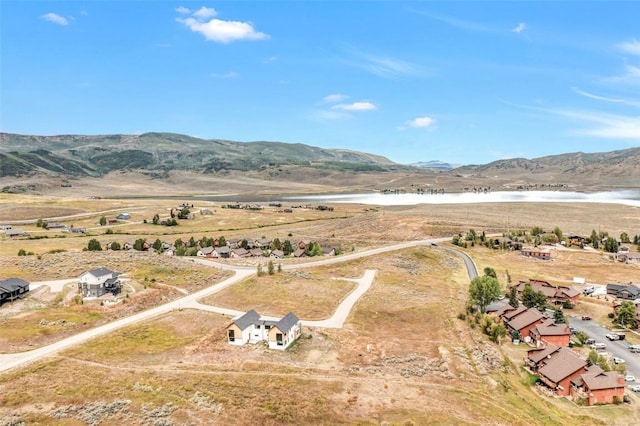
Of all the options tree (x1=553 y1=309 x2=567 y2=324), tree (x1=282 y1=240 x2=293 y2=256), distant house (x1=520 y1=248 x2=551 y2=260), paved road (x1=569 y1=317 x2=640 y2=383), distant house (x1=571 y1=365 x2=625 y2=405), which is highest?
tree (x1=282 y1=240 x2=293 y2=256)

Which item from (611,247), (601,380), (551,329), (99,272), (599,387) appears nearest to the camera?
(599,387)

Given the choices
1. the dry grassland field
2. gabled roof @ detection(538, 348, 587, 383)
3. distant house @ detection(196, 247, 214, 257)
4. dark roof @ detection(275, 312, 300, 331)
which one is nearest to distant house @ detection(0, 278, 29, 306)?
the dry grassland field

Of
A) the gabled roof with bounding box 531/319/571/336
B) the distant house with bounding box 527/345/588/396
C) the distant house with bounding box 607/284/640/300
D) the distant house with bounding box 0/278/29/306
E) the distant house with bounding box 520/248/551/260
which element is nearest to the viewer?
the distant house with bounding box 527/345/588/396

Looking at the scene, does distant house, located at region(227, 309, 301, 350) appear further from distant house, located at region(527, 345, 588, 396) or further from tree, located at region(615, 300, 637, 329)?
tree, located at region(615, 300, 637, 329)

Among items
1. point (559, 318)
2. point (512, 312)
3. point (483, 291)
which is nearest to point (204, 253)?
point (483, 291)

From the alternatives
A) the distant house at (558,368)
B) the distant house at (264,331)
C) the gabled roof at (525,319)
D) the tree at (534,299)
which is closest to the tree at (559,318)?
the gabled roof at (525,319)

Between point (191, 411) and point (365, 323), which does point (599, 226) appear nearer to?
point (365, 323)

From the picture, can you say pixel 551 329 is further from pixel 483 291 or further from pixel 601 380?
pixel 601 380
